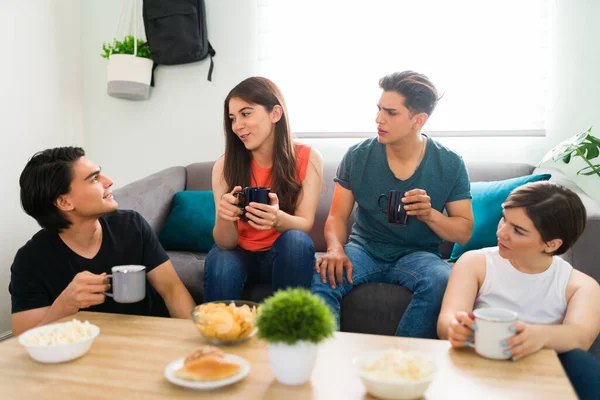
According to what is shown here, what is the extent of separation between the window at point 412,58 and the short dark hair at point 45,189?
1654 mm

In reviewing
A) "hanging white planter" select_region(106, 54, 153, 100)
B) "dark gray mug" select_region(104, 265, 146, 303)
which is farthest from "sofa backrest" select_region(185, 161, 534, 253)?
"dark gray mug" select_region(104, 265, 146, 303)

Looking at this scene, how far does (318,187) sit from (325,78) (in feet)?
3.71

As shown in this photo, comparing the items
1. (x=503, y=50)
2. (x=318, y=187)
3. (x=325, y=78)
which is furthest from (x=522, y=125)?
(x=318, y=187)

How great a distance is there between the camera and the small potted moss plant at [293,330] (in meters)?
0.96

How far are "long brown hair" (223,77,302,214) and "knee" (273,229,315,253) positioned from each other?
22cm

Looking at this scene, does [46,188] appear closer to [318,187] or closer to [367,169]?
[318,187]

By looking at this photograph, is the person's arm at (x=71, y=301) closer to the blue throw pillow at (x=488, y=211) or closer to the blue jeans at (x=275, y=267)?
the blue jeans at (x=275, y=267)

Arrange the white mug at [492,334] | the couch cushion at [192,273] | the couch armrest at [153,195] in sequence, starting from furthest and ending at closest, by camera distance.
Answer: the couch armrest at [153,195] → the couch cushion at [192,273] → the white mug at [492,334]

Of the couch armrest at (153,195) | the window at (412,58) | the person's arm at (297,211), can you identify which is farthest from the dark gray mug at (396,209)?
the couch armrest at (153,195)

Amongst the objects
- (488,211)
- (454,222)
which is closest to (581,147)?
(488,211)

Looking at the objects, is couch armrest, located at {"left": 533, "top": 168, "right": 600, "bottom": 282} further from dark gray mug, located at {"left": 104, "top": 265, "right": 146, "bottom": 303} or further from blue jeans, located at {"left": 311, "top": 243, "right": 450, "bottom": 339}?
dark gray mug, located at {"left": 104, "top": 265, "right": 146, "bottom": 303}

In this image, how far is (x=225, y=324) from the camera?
1.18 meters

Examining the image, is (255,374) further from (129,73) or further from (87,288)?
(129,73)

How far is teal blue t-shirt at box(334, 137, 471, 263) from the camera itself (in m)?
1.99
